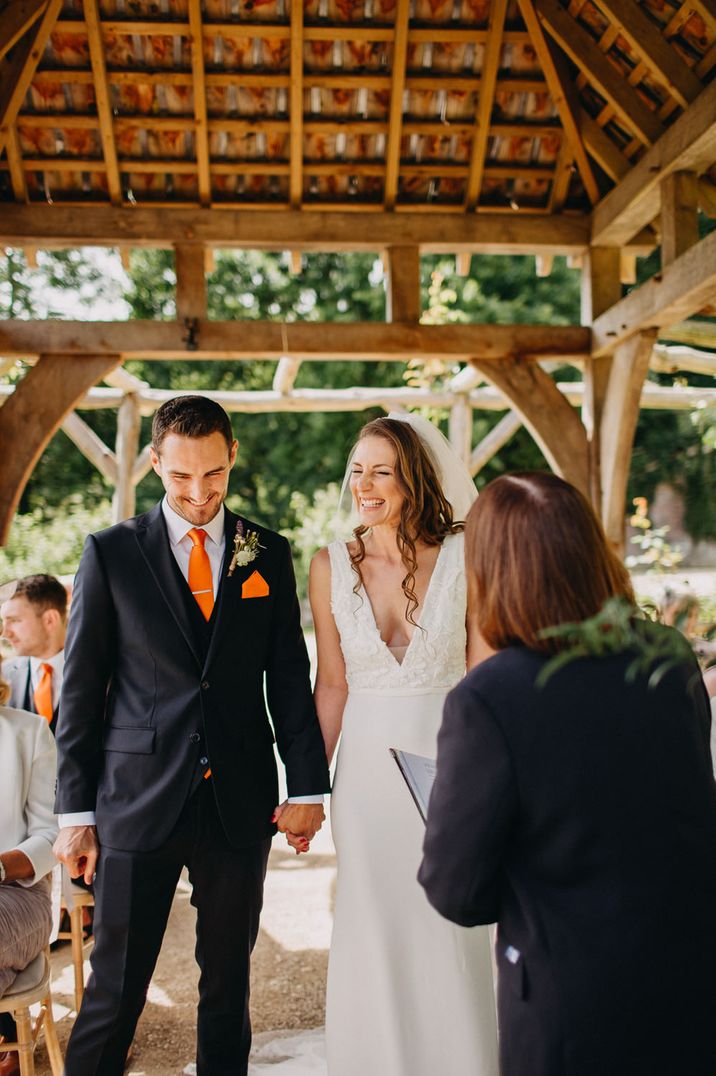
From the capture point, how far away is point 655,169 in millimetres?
4793

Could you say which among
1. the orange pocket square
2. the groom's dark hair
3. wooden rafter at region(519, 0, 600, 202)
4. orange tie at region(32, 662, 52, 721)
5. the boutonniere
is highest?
wooden rafter at region(519, 0, 600, 202)

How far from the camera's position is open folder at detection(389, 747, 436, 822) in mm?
1900

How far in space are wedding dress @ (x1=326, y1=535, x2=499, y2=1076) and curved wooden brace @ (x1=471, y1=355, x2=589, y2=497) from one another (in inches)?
128

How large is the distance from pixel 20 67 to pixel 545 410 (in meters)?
3.51

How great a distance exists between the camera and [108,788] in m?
2.46

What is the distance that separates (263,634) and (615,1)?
12.0 feet

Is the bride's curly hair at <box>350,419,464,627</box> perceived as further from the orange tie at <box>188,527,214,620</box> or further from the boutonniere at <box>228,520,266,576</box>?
the orange tie at <box>188,527,214,620</box>

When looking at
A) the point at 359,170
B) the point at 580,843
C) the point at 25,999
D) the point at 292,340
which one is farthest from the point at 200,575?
the point at 359,170

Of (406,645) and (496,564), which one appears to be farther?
(406,645)

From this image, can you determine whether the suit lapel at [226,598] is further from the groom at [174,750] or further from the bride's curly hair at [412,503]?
the bride's curly hair at [412,503]

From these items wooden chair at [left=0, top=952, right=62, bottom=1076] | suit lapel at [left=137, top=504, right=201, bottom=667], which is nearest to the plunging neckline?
suit lapel at [left=137, top=504, right=201, bottom=667]

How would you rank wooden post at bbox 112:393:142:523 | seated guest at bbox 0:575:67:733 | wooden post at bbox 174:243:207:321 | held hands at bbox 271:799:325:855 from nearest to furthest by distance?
held hands at bbox 271:799:325:855 < seated guest at bbox 0:575:67:733 < wooden post at bbox 174:243:207:321 < wooden post at bbox 112:393:142:523

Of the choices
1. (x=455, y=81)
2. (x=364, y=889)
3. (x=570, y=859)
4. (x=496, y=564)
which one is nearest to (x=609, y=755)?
(x=570, y=859)

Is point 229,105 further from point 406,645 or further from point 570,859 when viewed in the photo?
point 570,859
